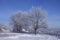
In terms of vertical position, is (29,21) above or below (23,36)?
above

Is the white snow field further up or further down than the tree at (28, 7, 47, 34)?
further down

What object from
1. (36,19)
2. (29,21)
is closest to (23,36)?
(29,21)

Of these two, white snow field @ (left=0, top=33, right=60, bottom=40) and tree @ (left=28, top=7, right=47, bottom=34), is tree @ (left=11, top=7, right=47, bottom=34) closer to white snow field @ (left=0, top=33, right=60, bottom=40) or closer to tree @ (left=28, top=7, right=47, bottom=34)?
tree @ (left=28, top=7, right=47, bottom=34)

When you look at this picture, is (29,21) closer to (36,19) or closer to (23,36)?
(36,19)

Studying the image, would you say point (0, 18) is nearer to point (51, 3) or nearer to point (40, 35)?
point (40, 35)

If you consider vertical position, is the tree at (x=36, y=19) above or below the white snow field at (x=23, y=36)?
above

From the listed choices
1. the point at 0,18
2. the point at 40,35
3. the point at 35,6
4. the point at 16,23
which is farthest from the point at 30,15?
the point at 0,18

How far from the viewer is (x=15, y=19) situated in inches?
101

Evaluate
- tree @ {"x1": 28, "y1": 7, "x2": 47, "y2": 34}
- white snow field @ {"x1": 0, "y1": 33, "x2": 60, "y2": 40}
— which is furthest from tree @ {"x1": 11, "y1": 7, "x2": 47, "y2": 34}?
white snow field @ {"x1": 0, "y1": 33, "x2": 60, "y2": 40}

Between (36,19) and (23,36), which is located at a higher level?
(36,19)

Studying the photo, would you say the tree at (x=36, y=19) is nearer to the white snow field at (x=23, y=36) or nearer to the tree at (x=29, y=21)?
the tree at (x=29, y=21)

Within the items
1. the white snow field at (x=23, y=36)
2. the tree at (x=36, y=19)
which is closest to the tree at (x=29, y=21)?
the tree at (x=36, y=19)

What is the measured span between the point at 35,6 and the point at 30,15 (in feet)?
0.96

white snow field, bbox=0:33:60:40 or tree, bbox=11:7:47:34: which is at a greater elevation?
tree, bbox=11:7:47:34
